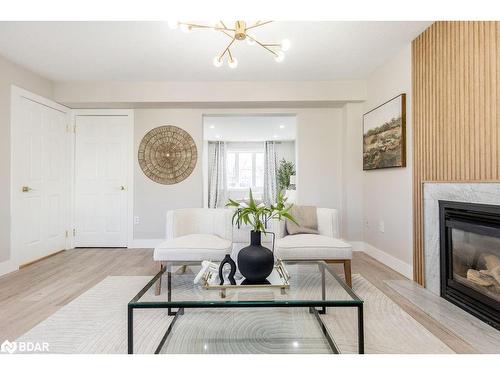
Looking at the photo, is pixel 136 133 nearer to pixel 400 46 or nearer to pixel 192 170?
pixel 192 170

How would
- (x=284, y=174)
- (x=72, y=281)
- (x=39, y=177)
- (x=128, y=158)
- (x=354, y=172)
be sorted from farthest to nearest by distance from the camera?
(x=284, y=174) → (x=128, y=158) → (x=354, y=172) → (x=39, y=177) → (x=72, y=281)

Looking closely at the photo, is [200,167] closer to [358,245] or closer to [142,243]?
[142,243]

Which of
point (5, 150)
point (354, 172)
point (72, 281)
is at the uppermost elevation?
point (5, 150)

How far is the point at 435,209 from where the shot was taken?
2434 millimetres

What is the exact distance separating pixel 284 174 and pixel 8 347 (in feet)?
25.1

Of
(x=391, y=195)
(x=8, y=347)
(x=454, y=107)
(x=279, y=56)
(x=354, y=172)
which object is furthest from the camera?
(x=354, y=172)

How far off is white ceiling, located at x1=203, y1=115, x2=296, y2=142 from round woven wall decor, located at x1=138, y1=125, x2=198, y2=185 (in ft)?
4.68

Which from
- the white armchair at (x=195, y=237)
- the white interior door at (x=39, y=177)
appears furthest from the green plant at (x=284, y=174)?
the white interior door at (x=39, y=177)

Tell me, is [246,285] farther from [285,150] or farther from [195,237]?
[285,150]

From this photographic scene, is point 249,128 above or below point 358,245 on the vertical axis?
above

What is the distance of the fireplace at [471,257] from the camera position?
1.88m

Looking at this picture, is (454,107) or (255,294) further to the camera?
(454,107)

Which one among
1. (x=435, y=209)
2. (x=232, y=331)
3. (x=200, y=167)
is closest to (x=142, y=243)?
(x=200, y=167)
